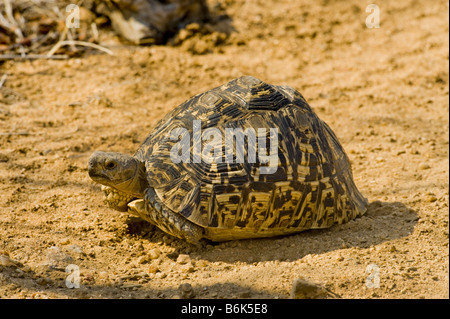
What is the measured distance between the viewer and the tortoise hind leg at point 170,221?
12.0ft

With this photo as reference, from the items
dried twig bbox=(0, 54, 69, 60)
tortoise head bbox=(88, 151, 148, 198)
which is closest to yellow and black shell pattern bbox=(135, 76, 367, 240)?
tortoise head bbox=(88, 151, 148, 198)

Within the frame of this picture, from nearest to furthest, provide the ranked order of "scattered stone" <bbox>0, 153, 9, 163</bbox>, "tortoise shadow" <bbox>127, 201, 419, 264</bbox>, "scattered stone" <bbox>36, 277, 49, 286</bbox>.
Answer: "scattered stone" <bbox>36, 277, 49, 286</bbox> → "tortoise shadow" <bbox>127, 201, 419, 264</bbox> → "scattered stone" <bbox>0, 153, 9, 163</bbox>

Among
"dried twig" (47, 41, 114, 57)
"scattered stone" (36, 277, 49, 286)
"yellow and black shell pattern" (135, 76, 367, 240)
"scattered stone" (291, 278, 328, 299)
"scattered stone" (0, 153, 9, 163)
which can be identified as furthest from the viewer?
"dried twig" (47, 41, 114, 57)

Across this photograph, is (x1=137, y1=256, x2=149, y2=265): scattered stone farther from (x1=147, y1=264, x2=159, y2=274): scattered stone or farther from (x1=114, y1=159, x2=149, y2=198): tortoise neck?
(x1=114, y1=159, x2=149, y2=198): tortoise neck

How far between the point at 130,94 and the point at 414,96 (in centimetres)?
358

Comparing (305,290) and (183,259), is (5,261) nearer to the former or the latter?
(183,259)

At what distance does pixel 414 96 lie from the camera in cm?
689

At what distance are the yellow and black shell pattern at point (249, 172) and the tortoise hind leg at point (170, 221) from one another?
0.20 feet

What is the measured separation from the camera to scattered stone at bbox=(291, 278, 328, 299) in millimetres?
3072

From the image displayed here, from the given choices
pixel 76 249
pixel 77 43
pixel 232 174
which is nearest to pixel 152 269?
pixel 76 249

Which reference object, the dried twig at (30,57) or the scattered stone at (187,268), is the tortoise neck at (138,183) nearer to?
the scattered stone at (187,268)

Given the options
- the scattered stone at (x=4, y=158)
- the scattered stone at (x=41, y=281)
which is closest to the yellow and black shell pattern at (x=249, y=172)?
the scattered stone at (x=41, y=281)

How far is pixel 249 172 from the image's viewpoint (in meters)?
3.70
